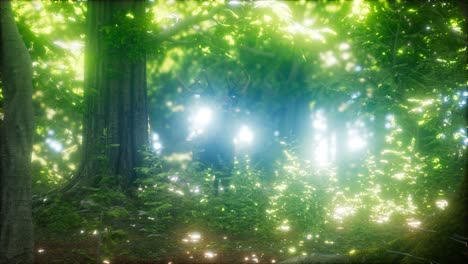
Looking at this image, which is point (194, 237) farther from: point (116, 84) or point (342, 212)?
point (116, 84)

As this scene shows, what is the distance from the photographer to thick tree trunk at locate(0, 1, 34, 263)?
15.5 ft

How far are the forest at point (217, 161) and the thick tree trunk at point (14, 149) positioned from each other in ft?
0.06

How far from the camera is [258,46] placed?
22828mm

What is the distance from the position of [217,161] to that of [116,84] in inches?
151

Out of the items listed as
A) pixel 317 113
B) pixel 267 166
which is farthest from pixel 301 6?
pixel 317 113

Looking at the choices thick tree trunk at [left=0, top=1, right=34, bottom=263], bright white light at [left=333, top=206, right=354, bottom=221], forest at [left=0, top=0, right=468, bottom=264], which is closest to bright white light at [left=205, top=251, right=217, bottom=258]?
forest at [left=0, top=0, right=468, bottom=264]

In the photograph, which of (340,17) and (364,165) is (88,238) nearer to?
(364,165)

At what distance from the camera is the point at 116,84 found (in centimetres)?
1031

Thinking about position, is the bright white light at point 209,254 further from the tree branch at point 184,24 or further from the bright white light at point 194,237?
the tree branch at point 184,24

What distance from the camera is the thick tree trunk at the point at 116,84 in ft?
31.0

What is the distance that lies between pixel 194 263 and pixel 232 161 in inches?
194

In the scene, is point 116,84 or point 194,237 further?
point 116,84

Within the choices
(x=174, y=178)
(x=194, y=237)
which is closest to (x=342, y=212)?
(x=194, y=237)

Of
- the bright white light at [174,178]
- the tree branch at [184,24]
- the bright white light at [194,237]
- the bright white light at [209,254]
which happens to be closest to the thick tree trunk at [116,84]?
the tree branch at [184,24]
